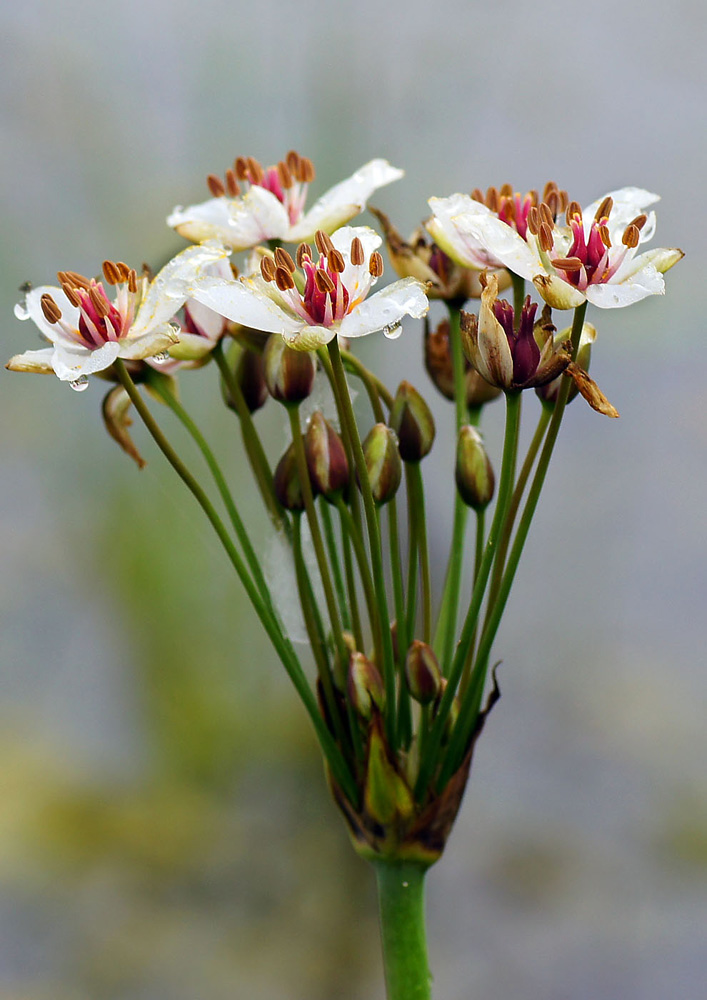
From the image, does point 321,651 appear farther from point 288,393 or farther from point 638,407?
point 638,407

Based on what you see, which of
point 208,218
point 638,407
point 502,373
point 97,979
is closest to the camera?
point 502,373

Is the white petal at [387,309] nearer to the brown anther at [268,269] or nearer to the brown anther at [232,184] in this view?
the brown anther at [268,269]

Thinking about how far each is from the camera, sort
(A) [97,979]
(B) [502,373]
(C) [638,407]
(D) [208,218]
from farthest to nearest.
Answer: (C) [638,407]
(A) [97,979]
(D) [208,218]
(B) [502,373]

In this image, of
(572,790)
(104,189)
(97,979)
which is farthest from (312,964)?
(104,189)

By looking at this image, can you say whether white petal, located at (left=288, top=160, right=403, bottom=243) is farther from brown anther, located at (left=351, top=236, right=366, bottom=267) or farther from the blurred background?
the blurred background

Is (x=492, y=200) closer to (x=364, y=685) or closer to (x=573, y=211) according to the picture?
(x=573, y=211)
